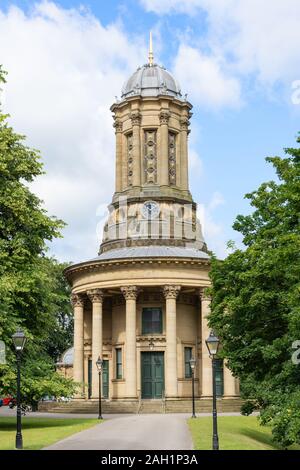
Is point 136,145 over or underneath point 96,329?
over

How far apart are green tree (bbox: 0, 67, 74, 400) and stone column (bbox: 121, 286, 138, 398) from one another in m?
18.8

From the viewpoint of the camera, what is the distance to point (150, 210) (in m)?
64.1

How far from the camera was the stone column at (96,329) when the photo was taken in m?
57.5

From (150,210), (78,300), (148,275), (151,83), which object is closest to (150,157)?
(150,210)

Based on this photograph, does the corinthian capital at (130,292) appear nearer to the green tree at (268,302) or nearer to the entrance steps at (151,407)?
the entrance steps at (151,407)

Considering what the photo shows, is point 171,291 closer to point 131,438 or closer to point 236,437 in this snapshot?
point 236,437

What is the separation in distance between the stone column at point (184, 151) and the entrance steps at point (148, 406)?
21.0m

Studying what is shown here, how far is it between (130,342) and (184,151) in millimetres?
21038

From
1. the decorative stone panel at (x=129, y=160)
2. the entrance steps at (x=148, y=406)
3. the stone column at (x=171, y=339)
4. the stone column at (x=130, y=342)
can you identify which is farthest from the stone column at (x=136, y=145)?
the entrance steps at (x=148, y=406)

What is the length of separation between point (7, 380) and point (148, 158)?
38241 mm

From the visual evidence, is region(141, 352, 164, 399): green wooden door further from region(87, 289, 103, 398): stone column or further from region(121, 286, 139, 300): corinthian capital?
region(121, 286, 139, 300): corinthian capital

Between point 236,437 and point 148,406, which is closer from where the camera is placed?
point 236,437

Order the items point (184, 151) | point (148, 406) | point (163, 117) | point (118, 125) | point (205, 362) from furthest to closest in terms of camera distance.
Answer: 1. point (118, 125)
2. point (184, 151)
3. point (163, 117)
4. point (205, 362)
5. point (148, 406)

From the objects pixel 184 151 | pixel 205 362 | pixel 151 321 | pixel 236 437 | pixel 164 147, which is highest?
pixel 184 151
